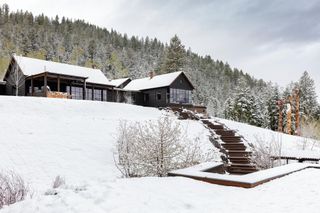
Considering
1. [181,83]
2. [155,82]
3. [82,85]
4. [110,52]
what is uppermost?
[110,52]

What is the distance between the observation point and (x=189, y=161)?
1093 cm

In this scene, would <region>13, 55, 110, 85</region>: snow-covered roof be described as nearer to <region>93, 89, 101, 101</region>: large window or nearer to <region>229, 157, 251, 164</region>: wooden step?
<region>93, 89, 101, 101</region>: large window

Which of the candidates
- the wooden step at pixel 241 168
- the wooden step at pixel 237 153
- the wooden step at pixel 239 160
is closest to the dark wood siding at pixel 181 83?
the wooden step at pixel 237 153

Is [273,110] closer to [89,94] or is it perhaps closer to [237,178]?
[89,94]

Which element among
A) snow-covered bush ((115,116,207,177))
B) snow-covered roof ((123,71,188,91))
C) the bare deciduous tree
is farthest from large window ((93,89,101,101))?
snow-covered bush ((115,116,207,177))

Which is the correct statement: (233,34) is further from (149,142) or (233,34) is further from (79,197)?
(79,197)

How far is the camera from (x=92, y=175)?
1278 cm

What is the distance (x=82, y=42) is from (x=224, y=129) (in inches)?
4253

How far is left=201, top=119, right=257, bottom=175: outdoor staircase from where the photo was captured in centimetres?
1686

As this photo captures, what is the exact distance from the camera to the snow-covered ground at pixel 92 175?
5.40 m

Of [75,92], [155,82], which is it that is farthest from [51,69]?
[155,82]

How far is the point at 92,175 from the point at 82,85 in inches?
998

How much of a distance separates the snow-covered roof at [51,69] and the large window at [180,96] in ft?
31.1

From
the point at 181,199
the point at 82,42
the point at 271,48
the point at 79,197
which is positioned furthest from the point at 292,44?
the point at 82,42
